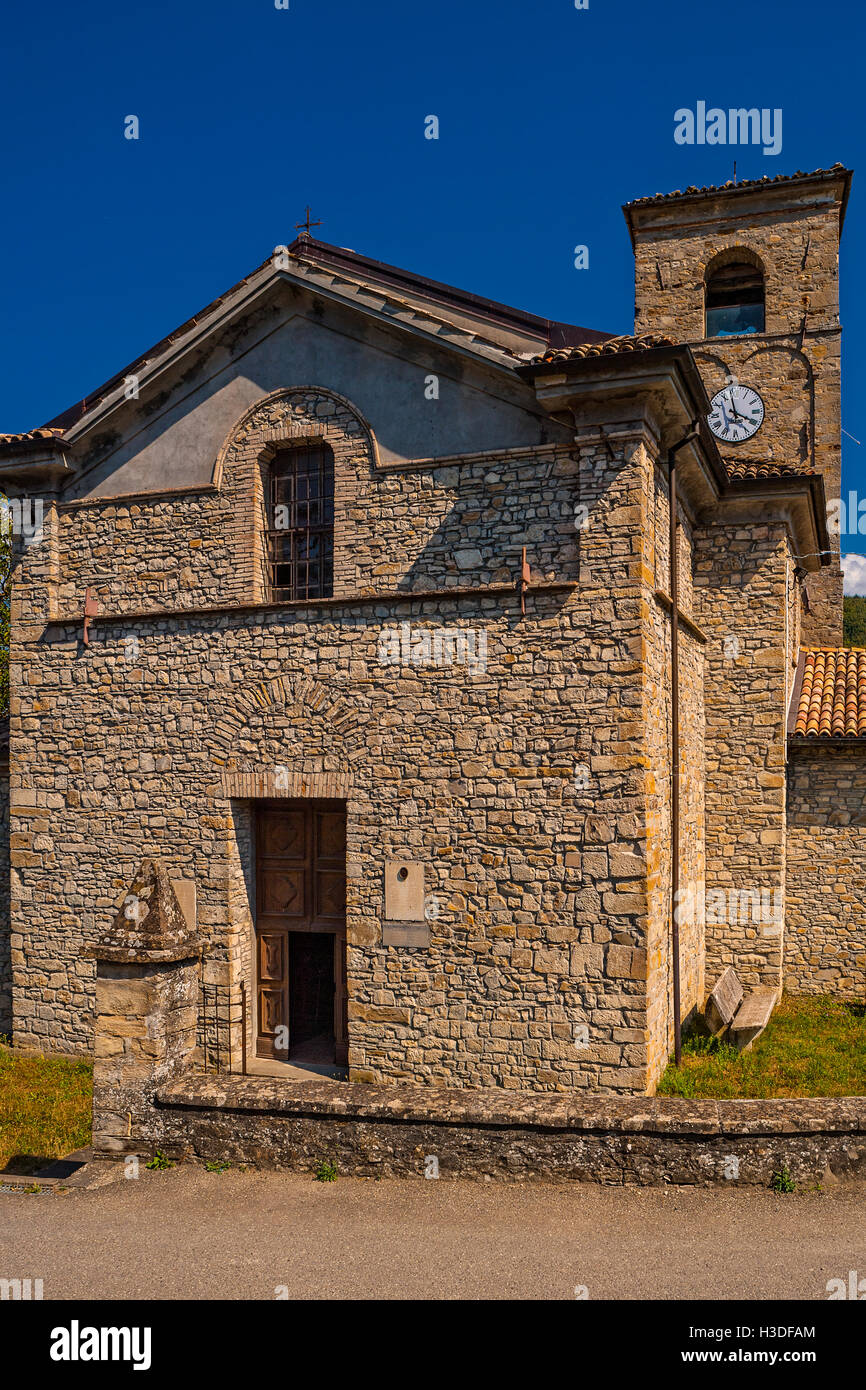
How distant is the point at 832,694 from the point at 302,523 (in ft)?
24.8

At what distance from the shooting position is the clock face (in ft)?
53.7

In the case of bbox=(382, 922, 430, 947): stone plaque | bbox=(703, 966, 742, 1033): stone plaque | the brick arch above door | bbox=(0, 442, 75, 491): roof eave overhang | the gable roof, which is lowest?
bbox=(703, 966, 742, 1033): stone plaque

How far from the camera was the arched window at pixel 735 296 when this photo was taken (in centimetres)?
1670

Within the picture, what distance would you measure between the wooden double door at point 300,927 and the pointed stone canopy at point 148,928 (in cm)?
214

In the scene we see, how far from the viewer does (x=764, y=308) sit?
1658 centimetres

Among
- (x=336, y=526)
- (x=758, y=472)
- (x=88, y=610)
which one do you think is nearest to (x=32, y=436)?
(x=88, y=610)

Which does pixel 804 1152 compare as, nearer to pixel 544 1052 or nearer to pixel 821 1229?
pixel 821 1229

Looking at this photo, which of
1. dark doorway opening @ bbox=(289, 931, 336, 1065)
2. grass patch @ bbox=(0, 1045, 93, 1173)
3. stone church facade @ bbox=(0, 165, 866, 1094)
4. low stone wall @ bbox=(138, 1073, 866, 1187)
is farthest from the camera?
dark doorway opening @ bbox=(289, 931, 336, 1065)

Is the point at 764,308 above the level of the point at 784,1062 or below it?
above

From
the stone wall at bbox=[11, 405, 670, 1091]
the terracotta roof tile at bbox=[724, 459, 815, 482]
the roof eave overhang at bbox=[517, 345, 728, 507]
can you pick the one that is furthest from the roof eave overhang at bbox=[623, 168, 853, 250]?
the stone wall at bbox=[11, 405, 670, 1091]

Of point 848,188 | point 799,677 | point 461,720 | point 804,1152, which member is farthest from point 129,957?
point 848,188

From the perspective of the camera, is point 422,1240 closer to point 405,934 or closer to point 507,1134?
point 507,1134

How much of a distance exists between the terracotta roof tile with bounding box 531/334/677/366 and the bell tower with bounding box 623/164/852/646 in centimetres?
791

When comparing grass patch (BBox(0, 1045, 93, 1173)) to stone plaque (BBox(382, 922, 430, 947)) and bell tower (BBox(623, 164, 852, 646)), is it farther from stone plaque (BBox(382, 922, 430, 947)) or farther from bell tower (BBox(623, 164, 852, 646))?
bell tower (BBox(623, 164, 852, 646))
